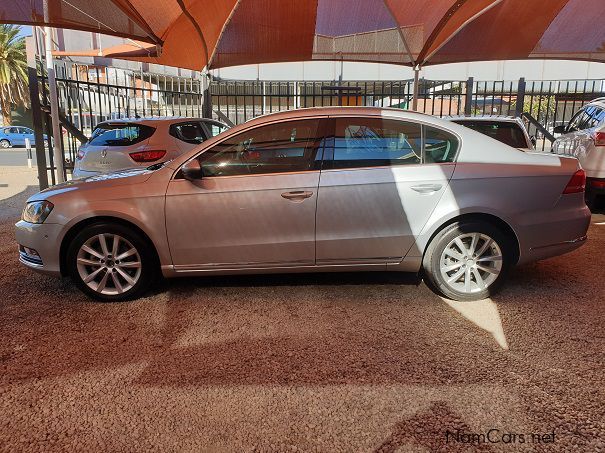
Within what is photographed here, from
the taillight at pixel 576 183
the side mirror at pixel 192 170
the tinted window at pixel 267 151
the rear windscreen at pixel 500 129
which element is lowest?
the taillight at pixel 576 183

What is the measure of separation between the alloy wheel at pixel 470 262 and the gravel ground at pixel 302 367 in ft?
0.69

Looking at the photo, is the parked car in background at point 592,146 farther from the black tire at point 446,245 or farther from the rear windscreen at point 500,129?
the black tire at point 446,245

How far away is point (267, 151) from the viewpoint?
4.55 m

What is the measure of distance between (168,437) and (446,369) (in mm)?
1818

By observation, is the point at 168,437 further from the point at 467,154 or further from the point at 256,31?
the point at 256,31

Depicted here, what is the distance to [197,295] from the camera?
4.82m

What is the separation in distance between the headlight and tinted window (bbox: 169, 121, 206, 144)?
4.04 metres

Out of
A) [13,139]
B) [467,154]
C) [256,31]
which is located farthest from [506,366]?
[13,139]

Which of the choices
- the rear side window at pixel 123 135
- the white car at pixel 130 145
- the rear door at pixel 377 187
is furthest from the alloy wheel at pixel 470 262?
the rear side window at pixel 123 135

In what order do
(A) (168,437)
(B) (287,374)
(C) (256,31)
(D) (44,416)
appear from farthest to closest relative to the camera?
(C) (256,31)
(B) (287,374)
(D) (44,416)
(A) (168,437)

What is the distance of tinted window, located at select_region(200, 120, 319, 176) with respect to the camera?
14.8 feet

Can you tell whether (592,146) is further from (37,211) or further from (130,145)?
(37,211)

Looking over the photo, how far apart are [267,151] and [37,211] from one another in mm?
2142

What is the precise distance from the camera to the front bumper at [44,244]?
4.50 m
